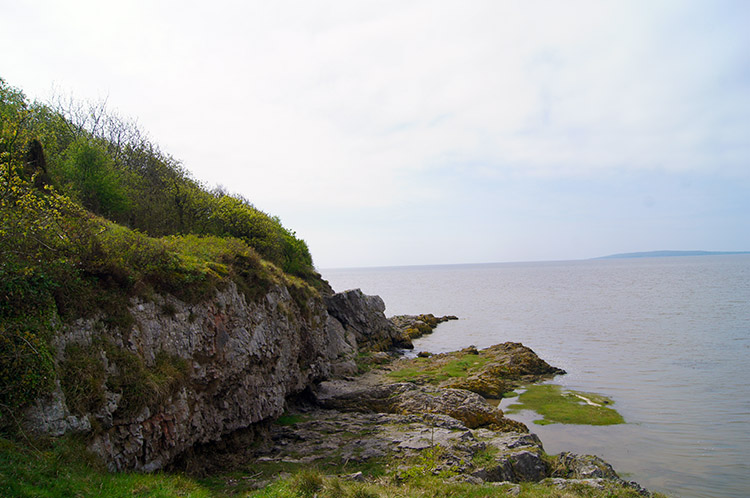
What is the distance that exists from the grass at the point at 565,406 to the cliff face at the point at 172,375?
13.4m

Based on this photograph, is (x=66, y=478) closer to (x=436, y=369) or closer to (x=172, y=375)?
(x=172, y=375)

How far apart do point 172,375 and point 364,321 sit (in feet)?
90.0

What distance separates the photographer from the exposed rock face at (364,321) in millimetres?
37250

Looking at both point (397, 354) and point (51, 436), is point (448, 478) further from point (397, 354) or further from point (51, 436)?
point (397, 354)

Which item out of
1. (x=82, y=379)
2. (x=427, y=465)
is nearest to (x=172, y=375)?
A: (x=82, y=379)

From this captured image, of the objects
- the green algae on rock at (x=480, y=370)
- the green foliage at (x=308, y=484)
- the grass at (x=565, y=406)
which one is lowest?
the grass at (x=565, y=406)

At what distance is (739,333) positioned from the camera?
40.5m

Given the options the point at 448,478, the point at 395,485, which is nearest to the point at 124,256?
the point at 395,485

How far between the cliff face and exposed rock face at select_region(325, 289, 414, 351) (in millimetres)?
14341

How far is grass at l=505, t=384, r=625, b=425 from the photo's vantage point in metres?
21.6

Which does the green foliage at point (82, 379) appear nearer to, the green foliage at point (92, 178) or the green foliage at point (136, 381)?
the green foliage at point (136, 381)

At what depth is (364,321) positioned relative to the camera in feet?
129

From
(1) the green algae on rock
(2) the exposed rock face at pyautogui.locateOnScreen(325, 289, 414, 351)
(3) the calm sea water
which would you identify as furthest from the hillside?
(2) the exposed rock face at pyautogui.locateOnScreen(325, 289, 414, 351)

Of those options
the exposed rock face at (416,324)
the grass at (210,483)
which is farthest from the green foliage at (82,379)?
the exposed rock face at (416,324)
